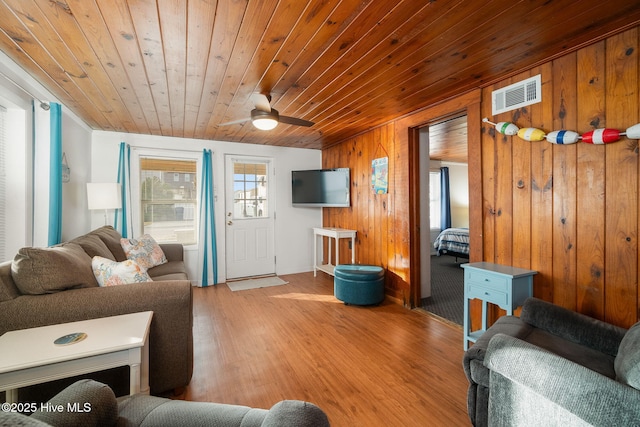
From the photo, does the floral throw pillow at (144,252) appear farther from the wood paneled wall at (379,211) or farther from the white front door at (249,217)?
the wood paneled wall at (379,211)

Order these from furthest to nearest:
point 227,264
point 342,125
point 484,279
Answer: point 227,264
point 342,125
point 484,279

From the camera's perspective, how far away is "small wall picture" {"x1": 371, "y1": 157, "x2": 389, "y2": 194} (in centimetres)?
367

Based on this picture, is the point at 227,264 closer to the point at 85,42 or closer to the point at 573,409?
the point at 85,42

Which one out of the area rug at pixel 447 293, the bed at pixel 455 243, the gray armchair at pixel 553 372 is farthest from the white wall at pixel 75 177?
the bed at pixel 455 243

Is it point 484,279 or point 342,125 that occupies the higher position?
point 342,125


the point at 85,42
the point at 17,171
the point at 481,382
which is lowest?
the point at 481,382

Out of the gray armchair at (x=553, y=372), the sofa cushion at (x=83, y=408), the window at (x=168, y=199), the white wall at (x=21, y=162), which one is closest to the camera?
the sofa cushion at (x=83, y=408)

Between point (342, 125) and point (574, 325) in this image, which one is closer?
point (574, 325)

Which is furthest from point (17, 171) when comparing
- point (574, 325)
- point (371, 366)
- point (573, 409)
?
point (574, 325)

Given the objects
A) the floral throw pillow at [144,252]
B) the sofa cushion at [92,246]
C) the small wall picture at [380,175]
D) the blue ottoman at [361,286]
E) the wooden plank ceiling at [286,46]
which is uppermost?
the wooden plank ceiling at [286,46]

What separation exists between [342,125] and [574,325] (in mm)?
3018

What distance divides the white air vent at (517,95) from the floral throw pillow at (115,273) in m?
3.04

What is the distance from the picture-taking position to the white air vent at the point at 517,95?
6.95ft

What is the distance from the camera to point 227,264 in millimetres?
4664
